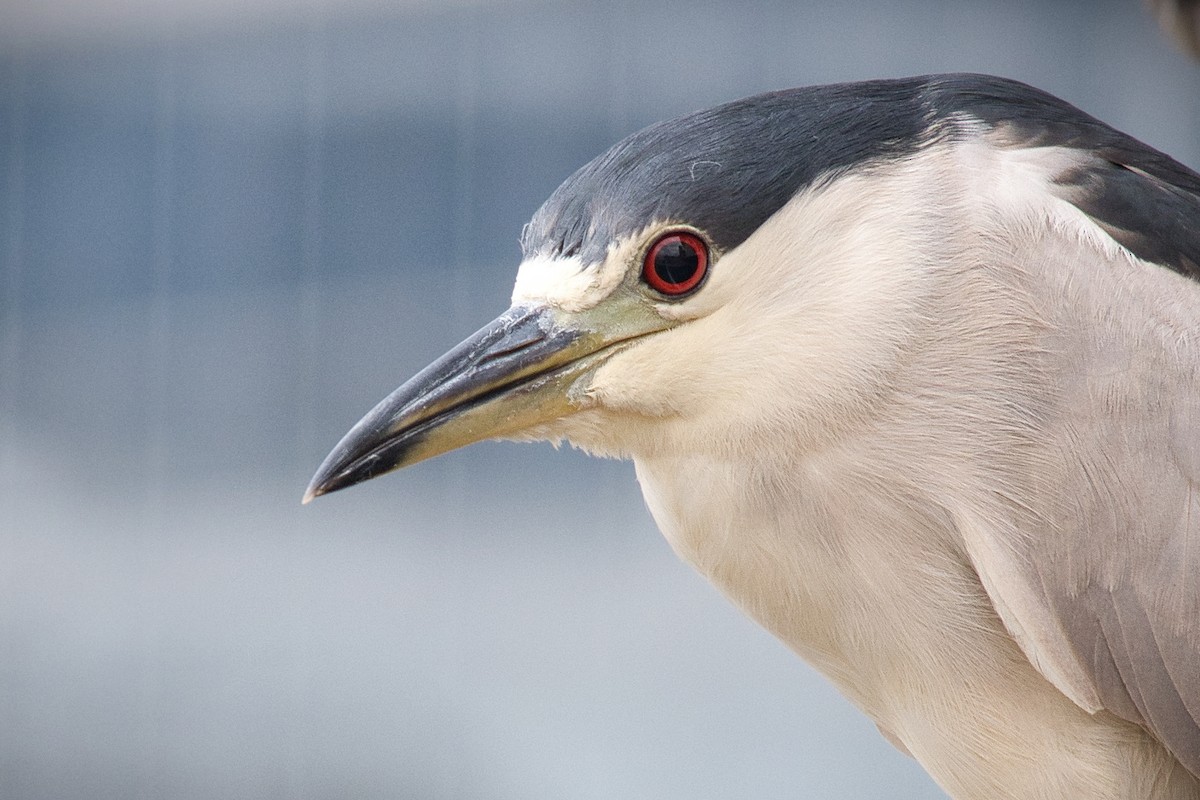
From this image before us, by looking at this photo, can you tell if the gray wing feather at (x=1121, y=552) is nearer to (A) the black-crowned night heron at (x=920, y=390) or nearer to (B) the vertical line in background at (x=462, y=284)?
(A) the black-crowned night heron at (x=920, y=390)

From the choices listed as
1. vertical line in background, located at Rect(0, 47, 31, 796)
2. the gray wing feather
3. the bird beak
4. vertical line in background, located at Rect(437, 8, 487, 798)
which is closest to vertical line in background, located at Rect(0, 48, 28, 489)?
vertical line in background, located at Rect(0, 47, 31, 796)

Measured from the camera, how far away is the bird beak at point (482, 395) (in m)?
1.27

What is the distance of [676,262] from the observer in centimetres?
123

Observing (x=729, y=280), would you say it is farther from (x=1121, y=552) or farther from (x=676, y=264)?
(x=1121, y=552)

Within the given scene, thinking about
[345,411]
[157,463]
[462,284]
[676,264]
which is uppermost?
[676,264]

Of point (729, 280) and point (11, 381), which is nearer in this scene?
point (729, 280)

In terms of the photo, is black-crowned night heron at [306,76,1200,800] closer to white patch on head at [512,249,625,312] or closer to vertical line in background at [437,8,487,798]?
white patch on head at [512,249,625,312]

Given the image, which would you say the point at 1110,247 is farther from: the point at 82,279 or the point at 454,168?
the point at 82,279

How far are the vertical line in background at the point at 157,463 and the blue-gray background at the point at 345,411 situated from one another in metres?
0.01

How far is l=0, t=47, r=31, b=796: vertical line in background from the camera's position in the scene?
5.02 m

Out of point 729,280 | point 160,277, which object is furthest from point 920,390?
point 160,277

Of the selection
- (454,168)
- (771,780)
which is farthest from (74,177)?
(771,780)

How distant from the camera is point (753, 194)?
1232mm

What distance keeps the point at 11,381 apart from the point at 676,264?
15.1ft
